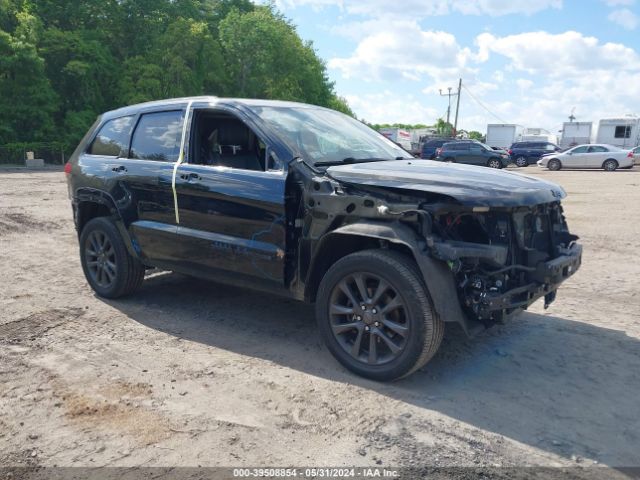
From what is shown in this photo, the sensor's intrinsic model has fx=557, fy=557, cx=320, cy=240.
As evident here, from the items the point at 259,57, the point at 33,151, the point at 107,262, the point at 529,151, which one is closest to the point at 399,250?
the point at 107,262

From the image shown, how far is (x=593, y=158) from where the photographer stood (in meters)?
29.2

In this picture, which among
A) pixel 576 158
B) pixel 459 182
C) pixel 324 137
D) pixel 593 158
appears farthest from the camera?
pixel 576 158

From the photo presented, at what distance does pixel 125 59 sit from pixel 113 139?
1595 inches

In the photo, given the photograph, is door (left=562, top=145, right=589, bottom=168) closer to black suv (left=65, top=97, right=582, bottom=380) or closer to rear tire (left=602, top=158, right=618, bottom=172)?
rear tire (left=602, top=158, right=618, bottom=172)

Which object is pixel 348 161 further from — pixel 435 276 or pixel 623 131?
pixel 623 131

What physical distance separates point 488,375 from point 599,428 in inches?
33.1

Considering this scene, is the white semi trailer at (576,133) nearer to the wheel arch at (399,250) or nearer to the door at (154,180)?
the door at (154,180)

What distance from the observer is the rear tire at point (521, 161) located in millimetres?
35969

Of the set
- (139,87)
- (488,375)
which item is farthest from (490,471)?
(139,87)

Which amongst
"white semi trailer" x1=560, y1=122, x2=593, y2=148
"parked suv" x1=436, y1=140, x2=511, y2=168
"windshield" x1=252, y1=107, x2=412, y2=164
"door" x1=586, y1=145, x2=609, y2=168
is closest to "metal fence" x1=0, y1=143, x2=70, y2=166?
"parked suv" x1=436, y1=140, x2=511, y2=168

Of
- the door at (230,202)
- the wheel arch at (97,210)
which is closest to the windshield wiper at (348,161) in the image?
the door at (230,202)

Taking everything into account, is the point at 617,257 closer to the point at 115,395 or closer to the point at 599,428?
the point at 599,428

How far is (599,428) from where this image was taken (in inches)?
129

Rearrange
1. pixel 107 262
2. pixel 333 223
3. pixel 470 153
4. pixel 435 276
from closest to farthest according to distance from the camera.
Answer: pixel 435 276
pixel 333 223
pixel 107 262
pixel 470 153
